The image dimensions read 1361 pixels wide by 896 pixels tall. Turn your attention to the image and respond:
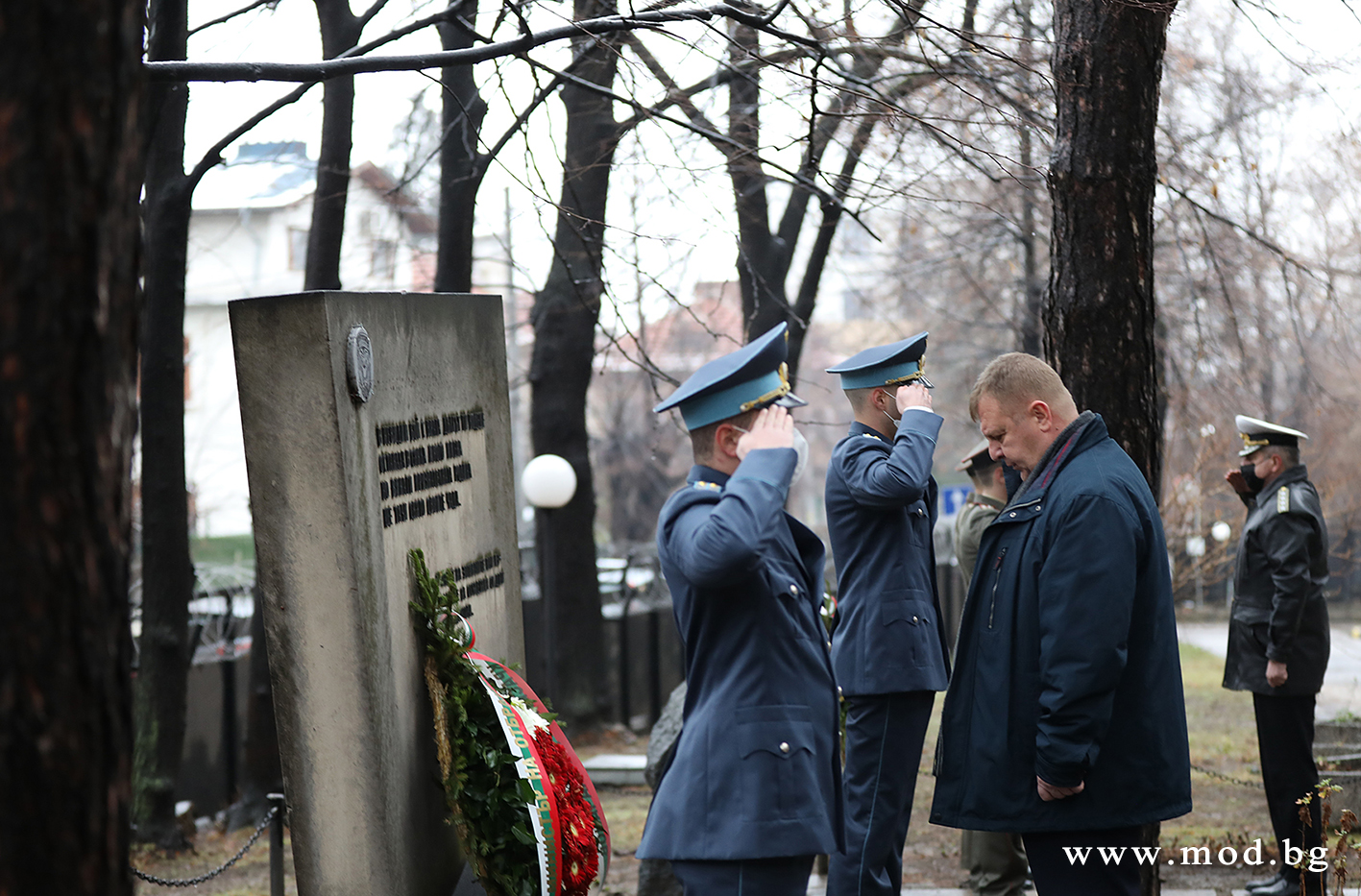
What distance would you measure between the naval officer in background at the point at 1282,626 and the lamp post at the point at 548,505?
6381 mm

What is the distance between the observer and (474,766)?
436 cm

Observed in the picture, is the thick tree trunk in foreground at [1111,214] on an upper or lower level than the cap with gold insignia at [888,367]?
upper

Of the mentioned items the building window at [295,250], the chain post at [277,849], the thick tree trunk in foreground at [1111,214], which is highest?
the building window at [295,250]

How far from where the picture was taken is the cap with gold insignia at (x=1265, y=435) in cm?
621

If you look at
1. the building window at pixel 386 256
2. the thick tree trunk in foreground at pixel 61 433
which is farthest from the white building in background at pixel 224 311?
the thick tree trunk in foreground at pixel 61 433

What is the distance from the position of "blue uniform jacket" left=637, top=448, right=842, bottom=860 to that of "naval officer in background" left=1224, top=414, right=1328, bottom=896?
3329 mm

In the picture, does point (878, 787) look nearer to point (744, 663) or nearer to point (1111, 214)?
point (744, 663)

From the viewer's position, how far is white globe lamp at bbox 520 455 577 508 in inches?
448

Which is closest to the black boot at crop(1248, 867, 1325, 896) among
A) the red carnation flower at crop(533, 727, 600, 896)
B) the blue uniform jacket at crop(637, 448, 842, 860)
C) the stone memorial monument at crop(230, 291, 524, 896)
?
the red carnation flower at crop(533, 727, 600, 896)

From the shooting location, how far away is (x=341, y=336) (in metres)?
4.12

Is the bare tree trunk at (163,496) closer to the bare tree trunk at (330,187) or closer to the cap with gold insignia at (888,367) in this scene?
the bare tree trunk at (330,187)

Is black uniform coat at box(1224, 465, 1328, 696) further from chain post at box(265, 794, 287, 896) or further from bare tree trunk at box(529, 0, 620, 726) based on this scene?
bare tree trunk at box(529, 0, 620, 726)

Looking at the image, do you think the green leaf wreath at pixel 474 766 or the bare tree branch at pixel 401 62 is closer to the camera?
the green leaf wreath at pixel 474 766

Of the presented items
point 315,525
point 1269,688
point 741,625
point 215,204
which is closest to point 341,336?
point 315,525
